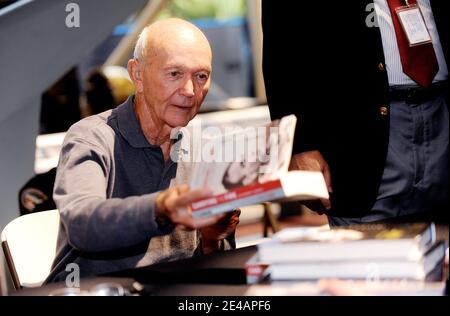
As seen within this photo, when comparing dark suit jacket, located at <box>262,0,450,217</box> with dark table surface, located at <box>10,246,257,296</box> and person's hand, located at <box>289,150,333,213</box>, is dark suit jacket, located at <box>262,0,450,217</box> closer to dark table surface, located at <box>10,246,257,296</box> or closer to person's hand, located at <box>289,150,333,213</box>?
person's hand, located at <box>289,150,333,213</box>

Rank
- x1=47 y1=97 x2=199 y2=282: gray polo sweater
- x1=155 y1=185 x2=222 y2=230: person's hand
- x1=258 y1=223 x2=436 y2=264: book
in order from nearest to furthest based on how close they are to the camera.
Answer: x1=258 y1=223 x2=436 y2=264: book, x1=155 y1=185 x2=222 y2=230: person's hand, x1=47 y1=97 x2=199 y2=282: gray polo sweater

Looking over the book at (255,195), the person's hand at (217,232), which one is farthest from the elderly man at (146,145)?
the book at (255,195)

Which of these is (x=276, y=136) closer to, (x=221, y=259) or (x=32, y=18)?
(x=221, y=259)

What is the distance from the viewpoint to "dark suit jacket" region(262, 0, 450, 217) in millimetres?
2262

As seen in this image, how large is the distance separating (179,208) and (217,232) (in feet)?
2.06

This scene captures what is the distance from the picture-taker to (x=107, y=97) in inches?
254

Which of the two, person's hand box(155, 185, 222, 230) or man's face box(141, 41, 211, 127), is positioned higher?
man's face box(141, 41, 211, 127)

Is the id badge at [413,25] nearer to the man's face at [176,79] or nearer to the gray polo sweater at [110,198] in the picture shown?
the man's face at [176,79]

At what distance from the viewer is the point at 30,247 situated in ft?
7.15

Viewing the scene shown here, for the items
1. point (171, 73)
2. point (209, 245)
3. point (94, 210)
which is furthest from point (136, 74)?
point (94, 210)

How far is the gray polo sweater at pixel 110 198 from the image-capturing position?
1.65 metres

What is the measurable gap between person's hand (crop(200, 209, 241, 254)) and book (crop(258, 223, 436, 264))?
1.95 feet

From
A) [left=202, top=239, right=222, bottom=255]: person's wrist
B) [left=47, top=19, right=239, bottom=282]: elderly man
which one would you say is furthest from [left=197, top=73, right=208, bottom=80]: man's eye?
[left=202, top=239, right=222, bottom=255]: person's wrist
